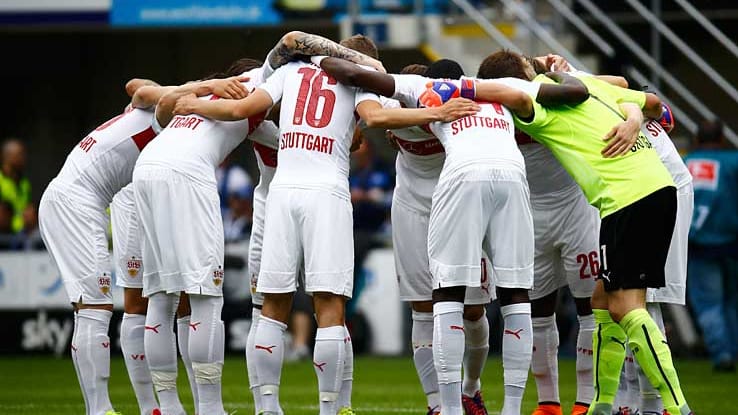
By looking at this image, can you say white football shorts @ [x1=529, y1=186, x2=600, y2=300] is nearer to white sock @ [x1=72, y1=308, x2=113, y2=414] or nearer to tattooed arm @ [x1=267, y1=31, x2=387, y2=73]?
tattooed arm @ [x1=267, y1=31, x2=387, y2=73]

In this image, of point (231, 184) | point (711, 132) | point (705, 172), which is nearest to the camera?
point (711, 132)

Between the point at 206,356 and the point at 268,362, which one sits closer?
the point at 268,362

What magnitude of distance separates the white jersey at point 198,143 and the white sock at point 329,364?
1297mm

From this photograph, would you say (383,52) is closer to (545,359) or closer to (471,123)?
(545,359)

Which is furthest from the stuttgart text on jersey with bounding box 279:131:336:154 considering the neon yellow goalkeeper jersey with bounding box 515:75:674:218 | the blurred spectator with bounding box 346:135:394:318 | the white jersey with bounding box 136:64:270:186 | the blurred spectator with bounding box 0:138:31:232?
the blurred spectator with bounding box 0:138:31:232

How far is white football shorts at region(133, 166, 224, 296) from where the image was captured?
8.69 m

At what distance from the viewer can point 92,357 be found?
9188 mm

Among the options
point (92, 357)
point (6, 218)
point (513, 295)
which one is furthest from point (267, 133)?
point (6, 218)

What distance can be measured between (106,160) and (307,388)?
14.4 feet

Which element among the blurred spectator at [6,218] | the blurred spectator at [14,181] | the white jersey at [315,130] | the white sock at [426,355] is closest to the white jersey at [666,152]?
the white sock at [426,355]

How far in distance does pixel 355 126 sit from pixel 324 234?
2.77 feet

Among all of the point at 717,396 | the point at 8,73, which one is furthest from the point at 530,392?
the point at 8,73

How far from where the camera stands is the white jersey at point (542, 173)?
9.57m

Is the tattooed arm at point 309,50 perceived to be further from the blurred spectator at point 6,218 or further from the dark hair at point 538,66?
the blurred spectator at point 6,218
